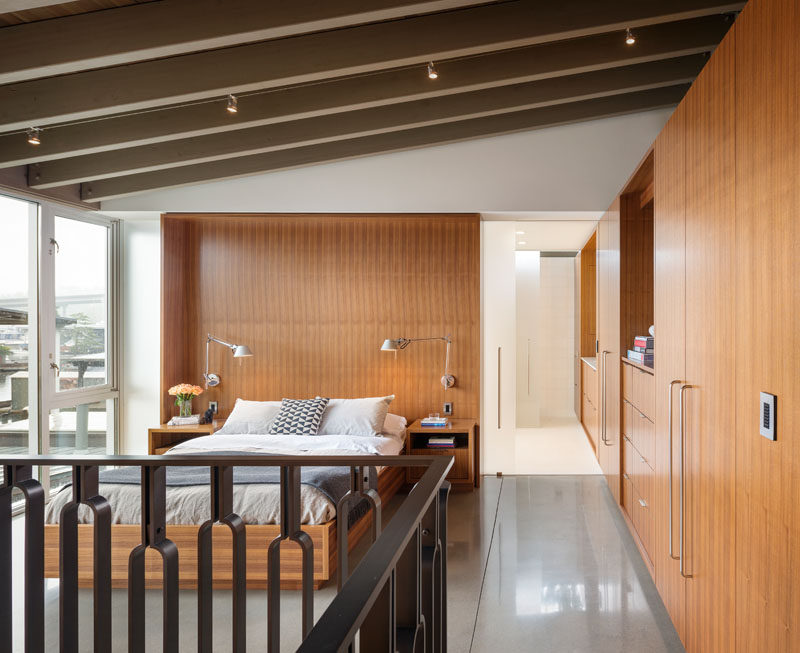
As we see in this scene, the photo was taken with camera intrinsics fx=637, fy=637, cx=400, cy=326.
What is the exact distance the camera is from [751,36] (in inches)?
66.0

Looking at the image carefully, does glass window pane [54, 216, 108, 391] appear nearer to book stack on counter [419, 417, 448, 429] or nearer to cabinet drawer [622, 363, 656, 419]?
book stack on counter [419, 417, 448, 429]

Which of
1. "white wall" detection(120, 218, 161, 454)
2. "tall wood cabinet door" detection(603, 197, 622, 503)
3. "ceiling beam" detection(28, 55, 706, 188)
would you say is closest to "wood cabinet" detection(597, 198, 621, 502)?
"tall wood cabinet door" detection(603, 197, 622, 503)

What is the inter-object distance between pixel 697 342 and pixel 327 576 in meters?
2.17

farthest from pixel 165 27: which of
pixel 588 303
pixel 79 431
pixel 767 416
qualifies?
pixel 588 303

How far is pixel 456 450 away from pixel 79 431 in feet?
10.3

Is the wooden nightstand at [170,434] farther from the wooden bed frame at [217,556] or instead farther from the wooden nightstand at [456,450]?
the wooden bed frame at [217,556]

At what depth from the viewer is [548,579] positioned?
3.42 metres

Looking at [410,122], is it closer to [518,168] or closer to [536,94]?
[536,94]

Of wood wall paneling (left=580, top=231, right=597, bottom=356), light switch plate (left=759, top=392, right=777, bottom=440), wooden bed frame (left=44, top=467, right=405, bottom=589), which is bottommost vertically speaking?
wooden bed frame (left=44, top=467, right=405, bottom=589)

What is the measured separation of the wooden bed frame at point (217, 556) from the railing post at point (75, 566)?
1741 mm

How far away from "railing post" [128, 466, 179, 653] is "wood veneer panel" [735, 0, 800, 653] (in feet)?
4.61

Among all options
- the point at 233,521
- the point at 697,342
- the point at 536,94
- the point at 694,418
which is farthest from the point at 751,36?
the point at 536,94

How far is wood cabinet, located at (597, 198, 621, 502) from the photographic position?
4.48 m

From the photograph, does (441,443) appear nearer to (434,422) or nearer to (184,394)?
(434,422)
